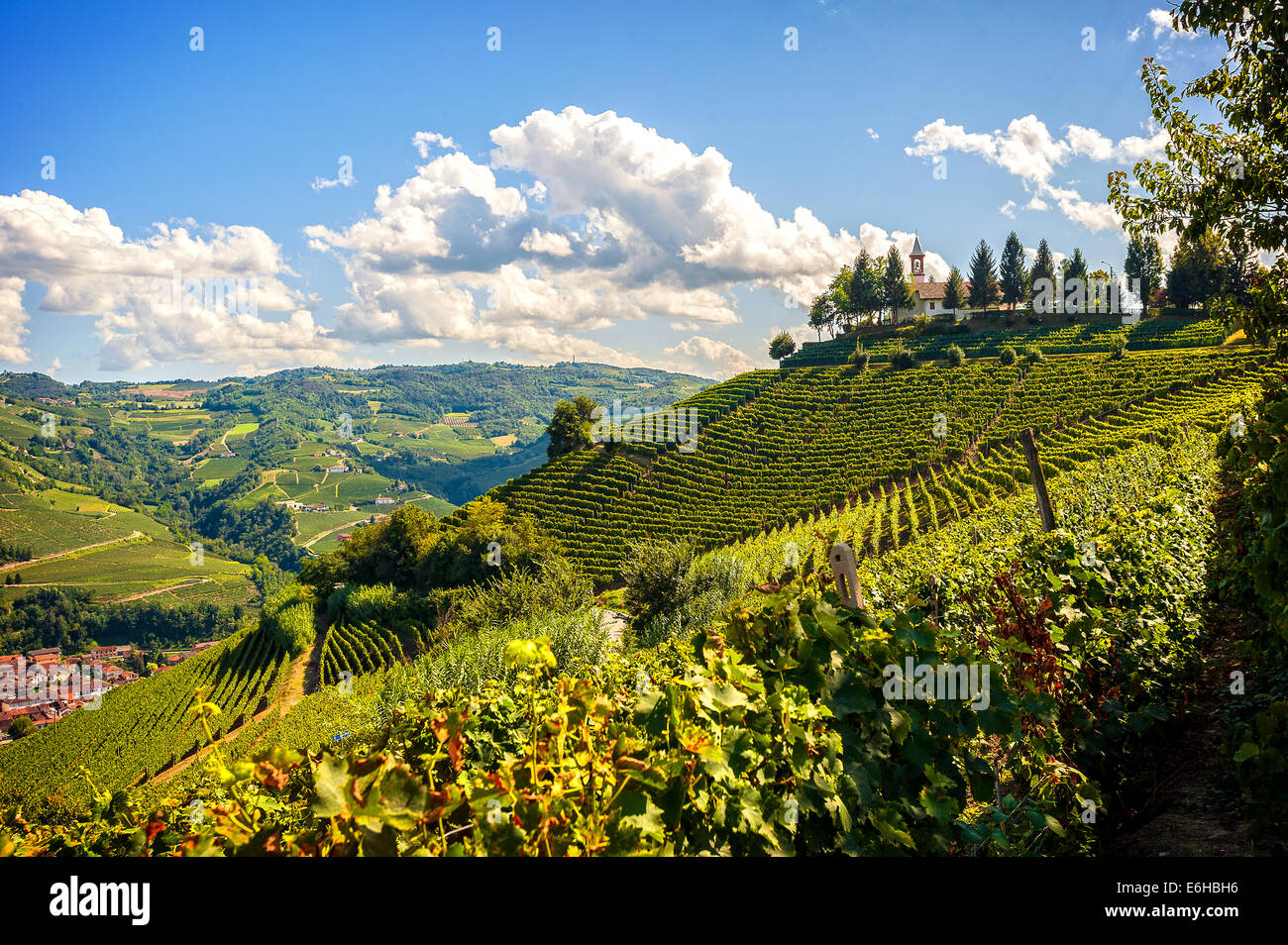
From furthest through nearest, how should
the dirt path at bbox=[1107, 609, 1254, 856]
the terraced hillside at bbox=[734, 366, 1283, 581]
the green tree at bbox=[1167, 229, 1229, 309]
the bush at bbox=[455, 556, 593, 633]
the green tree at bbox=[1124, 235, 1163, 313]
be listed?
the green tree at bbox=[1124, 235, 1163, 313] < the green tree at bbox=[1167, 229, 1229, 309] < the terraced hillside at bbox=[734, 366, 1283, 581] < the bush at bbox=[455, 556, 593, 633] < the dirt path at bbox=[1107, 609, 1254, 856]

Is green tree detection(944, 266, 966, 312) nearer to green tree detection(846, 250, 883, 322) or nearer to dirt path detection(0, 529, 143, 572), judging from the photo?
green tree detection(846, 250, 883, 322)

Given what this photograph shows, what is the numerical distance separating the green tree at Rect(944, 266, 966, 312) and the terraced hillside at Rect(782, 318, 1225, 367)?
10.7 m

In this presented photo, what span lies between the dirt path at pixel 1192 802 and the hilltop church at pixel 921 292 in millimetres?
92359

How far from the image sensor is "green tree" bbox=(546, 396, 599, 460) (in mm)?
58531

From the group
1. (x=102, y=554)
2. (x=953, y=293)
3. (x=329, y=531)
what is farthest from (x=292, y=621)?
(x=329, y=531)

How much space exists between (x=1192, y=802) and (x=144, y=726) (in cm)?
4699

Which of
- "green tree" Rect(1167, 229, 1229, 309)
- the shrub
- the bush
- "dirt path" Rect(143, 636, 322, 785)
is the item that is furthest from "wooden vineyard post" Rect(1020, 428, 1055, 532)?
"green tree" Rect(1167, 229, 1229, 309)

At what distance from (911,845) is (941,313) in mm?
99310

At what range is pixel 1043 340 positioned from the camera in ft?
215

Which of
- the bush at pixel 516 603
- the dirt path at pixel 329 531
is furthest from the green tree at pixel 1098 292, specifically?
the dirt path at pixel 329 531

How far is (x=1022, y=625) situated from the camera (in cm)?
353

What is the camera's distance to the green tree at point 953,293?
276 ft

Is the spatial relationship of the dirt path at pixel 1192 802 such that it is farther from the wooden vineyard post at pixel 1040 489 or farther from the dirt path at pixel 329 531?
the dirt path at pixel 329 531
